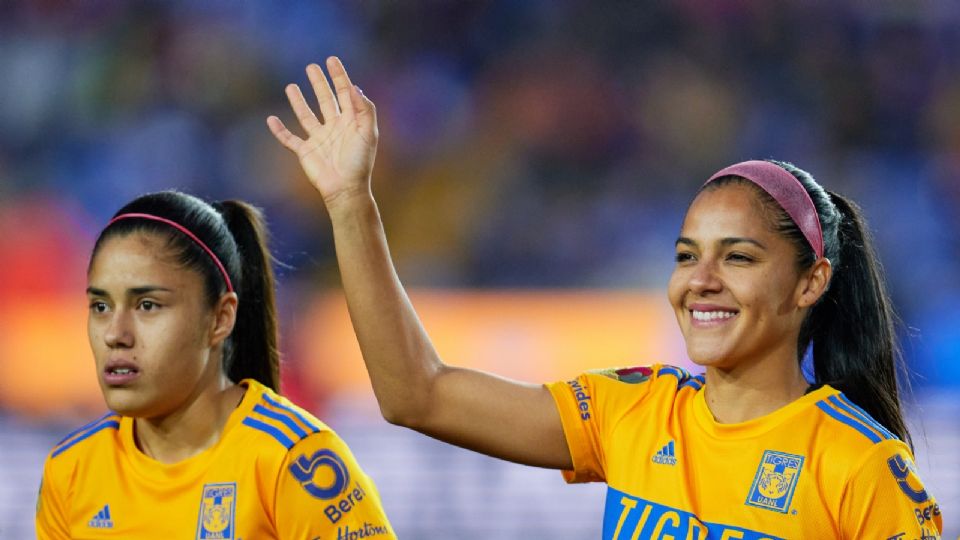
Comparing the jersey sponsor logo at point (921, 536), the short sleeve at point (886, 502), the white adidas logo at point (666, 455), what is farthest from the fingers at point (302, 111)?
the jersey sponsor logo at point (921, 536)

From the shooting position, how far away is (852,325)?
2904 mm

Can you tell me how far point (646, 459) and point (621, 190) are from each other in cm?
601

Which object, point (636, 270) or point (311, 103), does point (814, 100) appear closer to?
point (636, 270)

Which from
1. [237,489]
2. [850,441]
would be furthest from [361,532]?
[850,441]

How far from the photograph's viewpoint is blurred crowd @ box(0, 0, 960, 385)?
8336 millimetres

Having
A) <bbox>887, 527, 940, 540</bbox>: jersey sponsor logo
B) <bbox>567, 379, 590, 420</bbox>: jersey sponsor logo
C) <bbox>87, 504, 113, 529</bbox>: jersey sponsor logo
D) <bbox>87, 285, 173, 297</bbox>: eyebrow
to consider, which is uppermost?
<bbox>87, 285, 173, 297</bbox>: eyebrow

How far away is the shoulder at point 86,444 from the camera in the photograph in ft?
11.1

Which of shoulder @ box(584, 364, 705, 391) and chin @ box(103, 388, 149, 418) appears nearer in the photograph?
shoulder @ box(584, 364, 705, 391)

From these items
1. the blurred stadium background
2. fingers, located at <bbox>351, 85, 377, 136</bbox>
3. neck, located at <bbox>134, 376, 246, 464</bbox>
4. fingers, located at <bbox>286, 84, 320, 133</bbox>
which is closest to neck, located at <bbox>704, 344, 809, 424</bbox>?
fingers, located at <bbox>351, 85, 377, 136</bbox>

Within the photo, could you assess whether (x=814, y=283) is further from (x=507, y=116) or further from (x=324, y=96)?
(x=507, y=116)

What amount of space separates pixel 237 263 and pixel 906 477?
1.79 metres

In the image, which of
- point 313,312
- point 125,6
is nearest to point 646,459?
point 313,312

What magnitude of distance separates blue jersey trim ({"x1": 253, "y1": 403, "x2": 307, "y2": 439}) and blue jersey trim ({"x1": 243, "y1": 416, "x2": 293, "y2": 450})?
29mm

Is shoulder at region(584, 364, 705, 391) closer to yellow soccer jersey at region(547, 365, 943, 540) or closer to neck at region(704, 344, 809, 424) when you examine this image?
yellow soccer jersey at region(547, 365, 943, 540)
